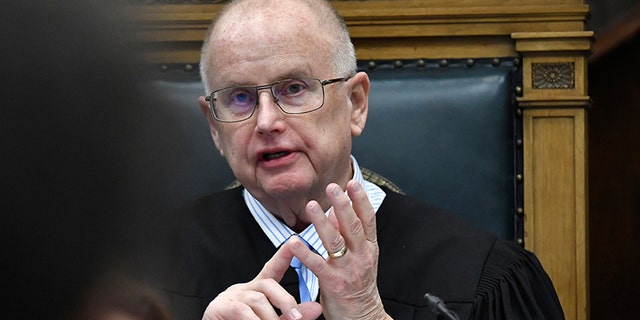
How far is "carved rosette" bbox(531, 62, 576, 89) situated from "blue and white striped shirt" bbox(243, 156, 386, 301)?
485mm

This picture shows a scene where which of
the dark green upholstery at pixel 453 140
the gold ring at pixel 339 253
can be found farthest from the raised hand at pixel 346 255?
the dark green upholstery at pixel 453 140

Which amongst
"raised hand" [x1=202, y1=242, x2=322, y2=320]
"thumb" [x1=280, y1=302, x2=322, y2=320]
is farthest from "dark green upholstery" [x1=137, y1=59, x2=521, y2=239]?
"thumb" [x1=280, y1=302, x2=322, y2=320]

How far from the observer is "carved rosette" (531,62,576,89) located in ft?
7.63

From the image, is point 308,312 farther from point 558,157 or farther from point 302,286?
point 558,157

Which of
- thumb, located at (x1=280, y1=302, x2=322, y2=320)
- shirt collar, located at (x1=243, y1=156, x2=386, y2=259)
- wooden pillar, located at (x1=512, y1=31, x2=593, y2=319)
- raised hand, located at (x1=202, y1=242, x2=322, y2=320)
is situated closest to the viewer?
thumb, located at (x1=280, y1=302, x2=322, y2=320)

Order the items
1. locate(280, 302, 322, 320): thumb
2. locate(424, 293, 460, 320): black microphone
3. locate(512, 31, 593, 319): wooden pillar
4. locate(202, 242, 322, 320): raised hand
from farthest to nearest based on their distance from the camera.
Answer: locate(512, 31, 593, 319): wooden pillar, locate(424, 293, 460, 320): black microphone, locate(202, 242, 322, 320): raised hand, locate(280, 302, 322, 320): thumb

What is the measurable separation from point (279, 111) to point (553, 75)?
0.77m

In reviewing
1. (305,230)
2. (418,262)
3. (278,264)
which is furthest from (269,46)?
(278,264)

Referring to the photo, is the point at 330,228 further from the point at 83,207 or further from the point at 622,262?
the point at 622,262

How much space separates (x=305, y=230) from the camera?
199 cm

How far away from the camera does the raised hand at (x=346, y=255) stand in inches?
54.6

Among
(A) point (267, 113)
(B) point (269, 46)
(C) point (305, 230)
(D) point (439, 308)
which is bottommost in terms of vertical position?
(D) point (439, 308)

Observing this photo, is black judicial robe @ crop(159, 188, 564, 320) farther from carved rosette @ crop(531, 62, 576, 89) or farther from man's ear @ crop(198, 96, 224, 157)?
carved rosette @ crop(531, 62, 576, 89)

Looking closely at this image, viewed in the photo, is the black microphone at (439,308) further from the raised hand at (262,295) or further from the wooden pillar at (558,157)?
the wooden pillar at (558,157)
